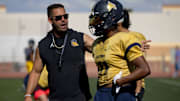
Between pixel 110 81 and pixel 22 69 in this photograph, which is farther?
pixel 22 69

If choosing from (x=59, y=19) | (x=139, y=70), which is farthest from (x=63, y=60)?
(x=139, y=70)

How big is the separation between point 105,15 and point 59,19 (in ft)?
3.76

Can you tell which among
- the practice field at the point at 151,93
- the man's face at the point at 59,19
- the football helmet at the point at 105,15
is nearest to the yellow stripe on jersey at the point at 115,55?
the football helmet at the point at 105,15

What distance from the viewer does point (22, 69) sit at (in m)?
34.7

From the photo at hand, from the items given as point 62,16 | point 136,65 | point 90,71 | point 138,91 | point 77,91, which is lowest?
point 90,71

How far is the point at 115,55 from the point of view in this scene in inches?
140

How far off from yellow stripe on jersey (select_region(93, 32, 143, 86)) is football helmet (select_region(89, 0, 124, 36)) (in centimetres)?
15

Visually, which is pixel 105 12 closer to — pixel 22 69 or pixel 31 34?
pixel 22 69

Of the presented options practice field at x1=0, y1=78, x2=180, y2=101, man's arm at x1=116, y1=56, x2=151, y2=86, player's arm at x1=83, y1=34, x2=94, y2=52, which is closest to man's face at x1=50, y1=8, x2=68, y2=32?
player's arm at x1=83, y1=34, x2=94, y2=52

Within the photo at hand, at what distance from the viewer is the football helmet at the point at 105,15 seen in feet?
12.0

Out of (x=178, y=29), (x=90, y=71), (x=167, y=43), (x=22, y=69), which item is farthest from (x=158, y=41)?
(x=22, y=69)

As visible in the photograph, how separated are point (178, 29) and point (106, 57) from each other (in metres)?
46.4

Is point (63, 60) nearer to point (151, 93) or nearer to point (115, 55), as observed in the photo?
point (115, 55)

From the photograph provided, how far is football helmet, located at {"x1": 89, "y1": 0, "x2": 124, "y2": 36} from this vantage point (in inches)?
143
